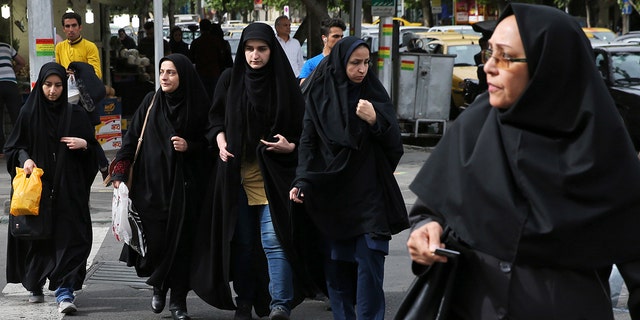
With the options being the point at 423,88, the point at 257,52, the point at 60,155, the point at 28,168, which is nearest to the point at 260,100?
the point at 257,52

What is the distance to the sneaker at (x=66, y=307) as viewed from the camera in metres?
7.17

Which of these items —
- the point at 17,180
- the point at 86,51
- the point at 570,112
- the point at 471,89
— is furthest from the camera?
the point at 471,89

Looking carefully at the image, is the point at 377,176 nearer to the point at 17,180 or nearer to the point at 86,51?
the point at 17,180

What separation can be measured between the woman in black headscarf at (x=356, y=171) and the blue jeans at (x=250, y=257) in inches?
19.7

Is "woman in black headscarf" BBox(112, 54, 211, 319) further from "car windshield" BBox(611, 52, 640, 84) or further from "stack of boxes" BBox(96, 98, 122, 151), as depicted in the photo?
"car windshield" BBox(611, 52, 640, 84)

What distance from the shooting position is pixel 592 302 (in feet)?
10.8

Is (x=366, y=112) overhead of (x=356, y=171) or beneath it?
overhead

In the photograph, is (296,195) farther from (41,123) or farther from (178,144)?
(41,123)

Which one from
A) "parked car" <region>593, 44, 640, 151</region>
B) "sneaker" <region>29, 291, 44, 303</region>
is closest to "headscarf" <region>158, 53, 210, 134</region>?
"sneaker" <region>29, 291, 44, 303</region>

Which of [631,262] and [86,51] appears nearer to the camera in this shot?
[631,262]

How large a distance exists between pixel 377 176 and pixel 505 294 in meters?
2.85

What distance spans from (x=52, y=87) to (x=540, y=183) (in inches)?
185

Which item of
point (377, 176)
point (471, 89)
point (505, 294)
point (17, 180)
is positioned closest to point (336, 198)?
point (377, 176)

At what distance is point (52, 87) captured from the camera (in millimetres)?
7273
